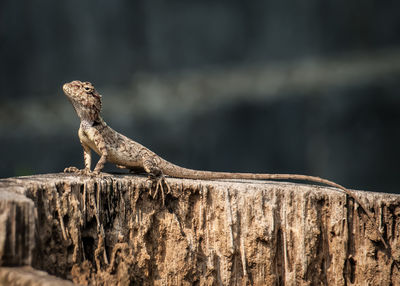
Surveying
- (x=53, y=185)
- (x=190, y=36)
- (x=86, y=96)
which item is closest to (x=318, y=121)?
(x=190, y=36)

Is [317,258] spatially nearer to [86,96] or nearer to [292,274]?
[292,274]

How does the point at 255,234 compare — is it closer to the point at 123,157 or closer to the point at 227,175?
the point at 227,175

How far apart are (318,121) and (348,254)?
273 centimetres

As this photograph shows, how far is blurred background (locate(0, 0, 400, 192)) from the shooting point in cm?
599

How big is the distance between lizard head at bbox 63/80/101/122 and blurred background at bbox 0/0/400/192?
1.88m

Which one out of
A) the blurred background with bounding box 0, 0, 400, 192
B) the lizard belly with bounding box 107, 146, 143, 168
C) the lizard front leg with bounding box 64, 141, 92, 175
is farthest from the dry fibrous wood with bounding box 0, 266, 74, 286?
the blurred background with bounding box 0, 0, 400, 192

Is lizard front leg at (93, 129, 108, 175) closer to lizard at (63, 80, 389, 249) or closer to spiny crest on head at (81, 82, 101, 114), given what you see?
lizard at (63, 80, 389, 249)

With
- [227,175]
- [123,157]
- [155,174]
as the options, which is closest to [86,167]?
[123,157]

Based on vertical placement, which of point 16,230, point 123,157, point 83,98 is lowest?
point 16,230

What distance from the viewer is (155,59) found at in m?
6.00

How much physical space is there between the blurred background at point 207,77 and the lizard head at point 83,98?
188 centimetres

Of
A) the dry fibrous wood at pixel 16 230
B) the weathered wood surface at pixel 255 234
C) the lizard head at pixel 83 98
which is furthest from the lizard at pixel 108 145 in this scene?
the dry fibrous wood at pixel 16 230

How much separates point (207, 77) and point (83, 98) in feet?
7.29

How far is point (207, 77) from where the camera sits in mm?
5996
